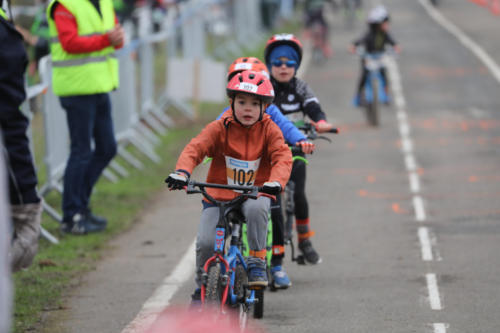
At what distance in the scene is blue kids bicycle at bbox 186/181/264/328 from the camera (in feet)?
20.6

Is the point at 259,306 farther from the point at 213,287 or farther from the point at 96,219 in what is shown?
the point at 96,219

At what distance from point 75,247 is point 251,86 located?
13.3 ft

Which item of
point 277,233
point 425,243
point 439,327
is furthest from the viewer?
point 425,243

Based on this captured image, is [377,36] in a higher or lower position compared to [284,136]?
higher

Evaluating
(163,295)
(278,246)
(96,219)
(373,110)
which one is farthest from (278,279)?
(373,110)

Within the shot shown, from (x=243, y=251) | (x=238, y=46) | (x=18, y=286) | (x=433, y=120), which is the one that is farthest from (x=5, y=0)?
(x=238, y=46)

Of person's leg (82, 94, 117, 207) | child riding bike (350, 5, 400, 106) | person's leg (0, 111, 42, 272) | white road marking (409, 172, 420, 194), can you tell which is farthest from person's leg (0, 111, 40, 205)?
child riding bike (350, 5, 400, 106)

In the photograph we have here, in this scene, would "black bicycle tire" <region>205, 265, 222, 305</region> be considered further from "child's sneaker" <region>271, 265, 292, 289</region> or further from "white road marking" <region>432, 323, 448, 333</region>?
"child's sneaker" <region>271, 265, 292, 289</region>

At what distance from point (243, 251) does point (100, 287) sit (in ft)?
6.34

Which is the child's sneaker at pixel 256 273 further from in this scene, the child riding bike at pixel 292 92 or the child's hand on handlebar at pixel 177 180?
the child riding bike at pixel 292 92

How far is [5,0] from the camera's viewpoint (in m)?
6.21

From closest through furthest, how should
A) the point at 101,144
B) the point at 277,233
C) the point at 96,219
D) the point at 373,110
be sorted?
the point at 277,233 → the point at 101,144 → the point at 96,219 → the point at 373,110

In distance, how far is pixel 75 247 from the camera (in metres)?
10.2

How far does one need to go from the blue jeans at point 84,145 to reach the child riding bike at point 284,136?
2861 mm
